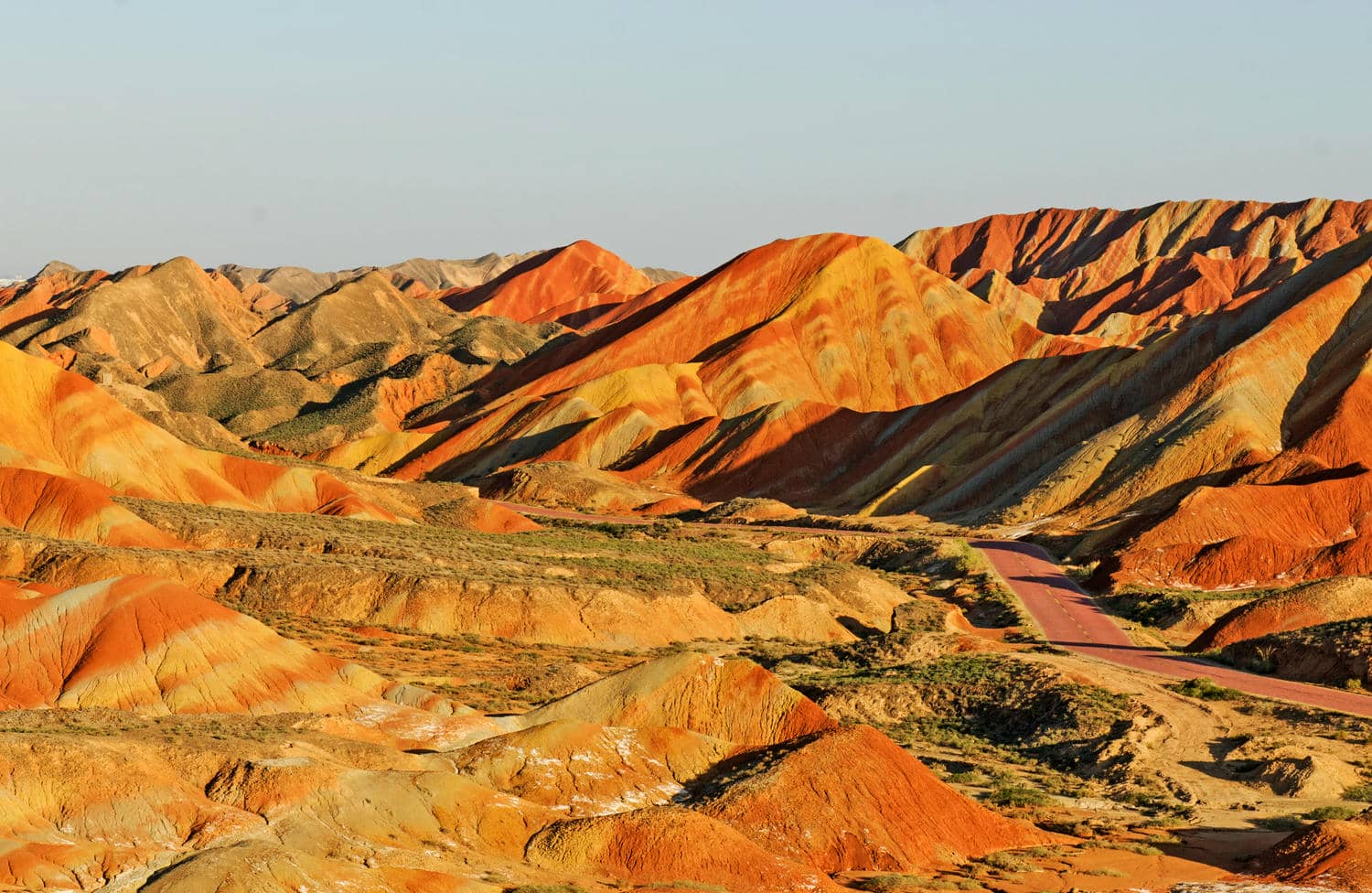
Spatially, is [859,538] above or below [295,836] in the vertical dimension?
below

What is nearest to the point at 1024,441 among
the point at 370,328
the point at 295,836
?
the point at 295,836

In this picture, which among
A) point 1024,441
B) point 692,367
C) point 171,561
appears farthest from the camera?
point 692,367

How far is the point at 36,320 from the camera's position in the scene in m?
184

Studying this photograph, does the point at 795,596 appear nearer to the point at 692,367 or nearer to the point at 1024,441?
the point at 1024,441

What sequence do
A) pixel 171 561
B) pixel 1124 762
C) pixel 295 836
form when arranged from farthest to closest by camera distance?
1. pixel 171 561
2. pixel 1124 762
3. pixel 295 836

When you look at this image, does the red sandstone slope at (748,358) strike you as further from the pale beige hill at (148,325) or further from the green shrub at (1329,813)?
the green shrub at (1329,813)

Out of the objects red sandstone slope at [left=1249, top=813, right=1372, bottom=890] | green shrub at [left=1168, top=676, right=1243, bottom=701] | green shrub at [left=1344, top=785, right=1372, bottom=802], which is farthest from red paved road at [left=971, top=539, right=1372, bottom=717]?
red sandstone slope at [left=1249, top=813, right=1372, bottom=890]

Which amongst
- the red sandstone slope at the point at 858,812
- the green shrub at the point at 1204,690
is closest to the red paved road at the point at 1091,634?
the green shrub at the point at 1204,690

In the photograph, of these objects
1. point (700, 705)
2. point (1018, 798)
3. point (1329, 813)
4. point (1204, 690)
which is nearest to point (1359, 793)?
point (1329, 813)

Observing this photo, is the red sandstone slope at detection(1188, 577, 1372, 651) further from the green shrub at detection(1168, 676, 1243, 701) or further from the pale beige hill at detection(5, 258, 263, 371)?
the pale beige hill at detection(5, 258, 263, 371)

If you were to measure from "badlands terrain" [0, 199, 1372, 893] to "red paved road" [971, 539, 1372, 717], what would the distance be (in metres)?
0.32

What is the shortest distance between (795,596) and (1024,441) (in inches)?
1711

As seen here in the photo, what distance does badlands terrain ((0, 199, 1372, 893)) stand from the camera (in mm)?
27688

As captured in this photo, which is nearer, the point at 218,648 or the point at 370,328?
the point at 218,648
